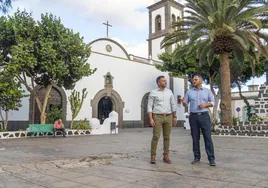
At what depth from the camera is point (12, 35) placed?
44.6 ft

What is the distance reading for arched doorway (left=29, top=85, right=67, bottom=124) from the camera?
18.7m

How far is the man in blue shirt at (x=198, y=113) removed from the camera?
506 centimetres

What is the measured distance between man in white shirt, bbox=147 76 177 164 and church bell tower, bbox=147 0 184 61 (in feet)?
86.0

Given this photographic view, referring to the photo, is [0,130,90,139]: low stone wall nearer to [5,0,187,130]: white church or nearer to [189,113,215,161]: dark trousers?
[5,0,187,130]: white church

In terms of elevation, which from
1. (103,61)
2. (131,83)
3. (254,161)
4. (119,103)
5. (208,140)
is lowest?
(254,161)

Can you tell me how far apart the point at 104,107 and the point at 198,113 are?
756 inches

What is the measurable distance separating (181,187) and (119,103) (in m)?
20.9

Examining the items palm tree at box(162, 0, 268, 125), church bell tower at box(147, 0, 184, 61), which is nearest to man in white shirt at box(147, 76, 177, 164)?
palm tree at box(162, 0, 268, 125)

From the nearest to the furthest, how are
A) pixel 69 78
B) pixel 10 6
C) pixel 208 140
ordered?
pixel 208 140
pixel 10 6
pixel 69 78

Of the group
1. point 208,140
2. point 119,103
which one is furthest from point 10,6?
point 119,103

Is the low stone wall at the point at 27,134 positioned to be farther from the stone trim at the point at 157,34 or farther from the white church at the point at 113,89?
the stone trim at the point at 157,34

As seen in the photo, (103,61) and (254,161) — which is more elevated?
(103,61)

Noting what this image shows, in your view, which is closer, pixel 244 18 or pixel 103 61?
pixel 244 18

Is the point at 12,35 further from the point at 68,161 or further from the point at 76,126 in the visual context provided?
the point at 68,161
